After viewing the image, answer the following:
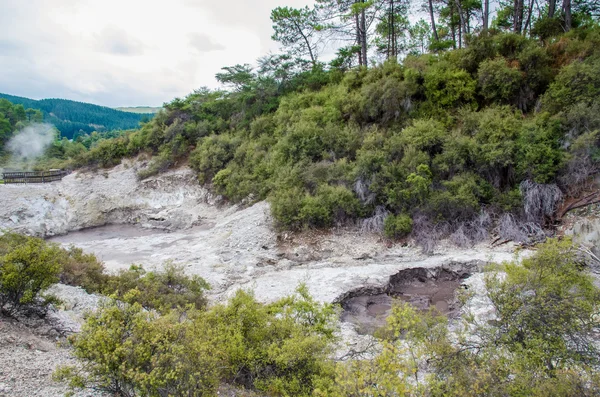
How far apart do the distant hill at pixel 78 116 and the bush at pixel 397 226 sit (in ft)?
299

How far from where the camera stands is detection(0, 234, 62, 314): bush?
7.03m

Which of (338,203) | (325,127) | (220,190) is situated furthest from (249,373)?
(220,190)

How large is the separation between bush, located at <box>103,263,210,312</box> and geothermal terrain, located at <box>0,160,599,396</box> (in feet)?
2.88

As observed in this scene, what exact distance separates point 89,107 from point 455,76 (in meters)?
120

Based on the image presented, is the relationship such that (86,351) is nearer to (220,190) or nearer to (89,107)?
(220,190)

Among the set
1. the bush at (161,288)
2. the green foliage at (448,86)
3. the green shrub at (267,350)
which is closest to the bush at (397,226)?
the green foliage at (448,86)

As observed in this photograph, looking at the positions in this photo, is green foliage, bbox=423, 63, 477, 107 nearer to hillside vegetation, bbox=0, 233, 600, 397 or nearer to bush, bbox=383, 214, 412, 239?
bush, bbox=383, 214, 412, 239

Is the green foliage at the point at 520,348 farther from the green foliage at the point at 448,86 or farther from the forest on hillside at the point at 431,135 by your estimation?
the green foliage at the point at 448,86

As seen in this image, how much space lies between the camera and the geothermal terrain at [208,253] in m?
7.38

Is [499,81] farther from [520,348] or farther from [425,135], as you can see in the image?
[520,348]

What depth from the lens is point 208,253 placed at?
14977 mm

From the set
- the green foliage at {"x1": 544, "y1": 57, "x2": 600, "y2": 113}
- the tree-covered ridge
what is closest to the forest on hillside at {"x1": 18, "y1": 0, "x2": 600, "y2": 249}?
the green foliage at {"x1": 544, "y1": 57, "x2": 600, "y2": 113}

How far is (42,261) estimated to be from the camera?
288 inches

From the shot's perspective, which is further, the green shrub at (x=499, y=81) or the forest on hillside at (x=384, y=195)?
the green shrub at (x=499, y=81)
